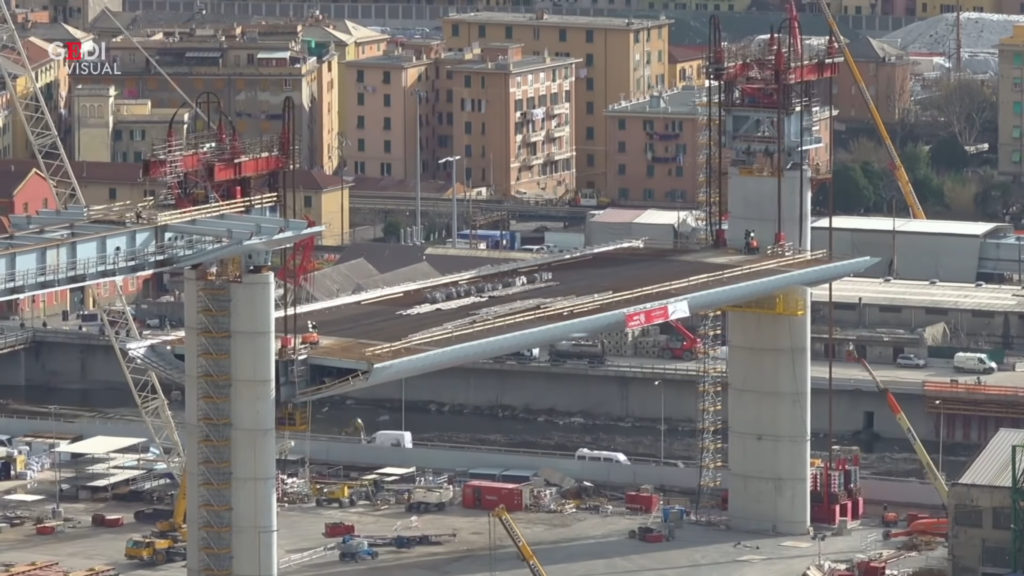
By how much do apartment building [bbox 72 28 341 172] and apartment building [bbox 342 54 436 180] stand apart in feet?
3.24

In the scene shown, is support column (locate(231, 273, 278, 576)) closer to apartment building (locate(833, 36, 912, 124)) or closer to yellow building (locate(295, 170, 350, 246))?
yellow building (locate(295, 170, 350, 246))

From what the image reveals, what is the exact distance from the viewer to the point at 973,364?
83.9 m

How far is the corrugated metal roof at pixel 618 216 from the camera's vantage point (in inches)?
3937

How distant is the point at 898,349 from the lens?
86.0m

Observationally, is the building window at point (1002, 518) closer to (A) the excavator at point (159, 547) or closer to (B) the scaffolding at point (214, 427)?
(A) the excavator at point (159, 547)

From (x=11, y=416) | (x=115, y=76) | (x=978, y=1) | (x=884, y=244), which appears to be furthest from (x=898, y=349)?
(x=978, y=1)

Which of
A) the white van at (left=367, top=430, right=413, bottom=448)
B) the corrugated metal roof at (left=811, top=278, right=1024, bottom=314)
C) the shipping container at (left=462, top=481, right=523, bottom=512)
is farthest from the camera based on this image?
the corrugated metal roof at (left=811, top=278, right=1024, bottom=314)

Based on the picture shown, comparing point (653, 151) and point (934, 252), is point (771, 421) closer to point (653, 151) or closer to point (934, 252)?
point (934, 252)

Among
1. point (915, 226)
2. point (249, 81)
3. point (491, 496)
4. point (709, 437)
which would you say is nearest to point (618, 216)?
point (915, 226)

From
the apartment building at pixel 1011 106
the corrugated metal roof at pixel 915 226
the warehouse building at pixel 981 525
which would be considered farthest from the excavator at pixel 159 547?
the apartment building at pixel 1011 106

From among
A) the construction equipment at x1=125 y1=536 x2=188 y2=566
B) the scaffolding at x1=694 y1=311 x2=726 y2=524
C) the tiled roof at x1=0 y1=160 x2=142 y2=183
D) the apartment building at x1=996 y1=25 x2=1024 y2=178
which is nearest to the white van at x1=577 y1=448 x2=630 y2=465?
the scaffolding at x1=694 y1=311 x2=726 y2=524

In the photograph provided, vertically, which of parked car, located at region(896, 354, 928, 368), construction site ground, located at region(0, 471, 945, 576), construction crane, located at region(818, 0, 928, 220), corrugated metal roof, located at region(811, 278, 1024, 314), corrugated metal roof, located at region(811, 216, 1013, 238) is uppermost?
construction crane, located at region(818, 0, 928, 220)

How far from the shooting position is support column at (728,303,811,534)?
64438 mm

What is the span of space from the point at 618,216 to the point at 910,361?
1682 centimetres
